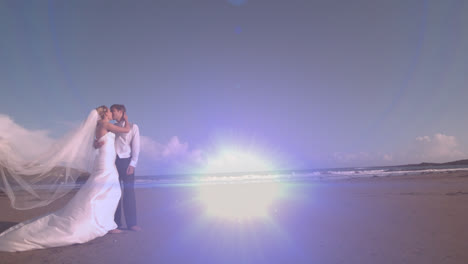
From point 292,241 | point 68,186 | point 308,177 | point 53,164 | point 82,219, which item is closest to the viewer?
point 292,241

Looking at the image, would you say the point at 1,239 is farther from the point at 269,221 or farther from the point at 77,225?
the point at 269,221

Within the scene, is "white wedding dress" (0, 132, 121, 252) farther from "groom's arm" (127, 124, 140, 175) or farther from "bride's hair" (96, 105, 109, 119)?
"bride's hair" (96, 105, 109, 119)

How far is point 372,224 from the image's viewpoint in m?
5.29

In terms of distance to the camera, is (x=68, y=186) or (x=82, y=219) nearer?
(x=82, y=219)

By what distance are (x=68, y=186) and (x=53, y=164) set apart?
0.64 meters

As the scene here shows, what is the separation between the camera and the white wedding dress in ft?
14.1

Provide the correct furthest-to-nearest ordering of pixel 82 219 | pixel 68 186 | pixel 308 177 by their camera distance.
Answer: pixel 308 177 < pixel 68 186 < pixel 82 219

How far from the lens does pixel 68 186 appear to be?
5.41 m

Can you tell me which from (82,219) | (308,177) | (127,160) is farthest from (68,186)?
(308,177)

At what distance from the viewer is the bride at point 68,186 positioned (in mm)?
4391

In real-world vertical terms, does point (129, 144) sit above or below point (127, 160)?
above

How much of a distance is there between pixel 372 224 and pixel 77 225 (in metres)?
5.89

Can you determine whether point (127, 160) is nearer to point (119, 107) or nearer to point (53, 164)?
point (119, 107)

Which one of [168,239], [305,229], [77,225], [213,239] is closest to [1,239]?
[77,225]
